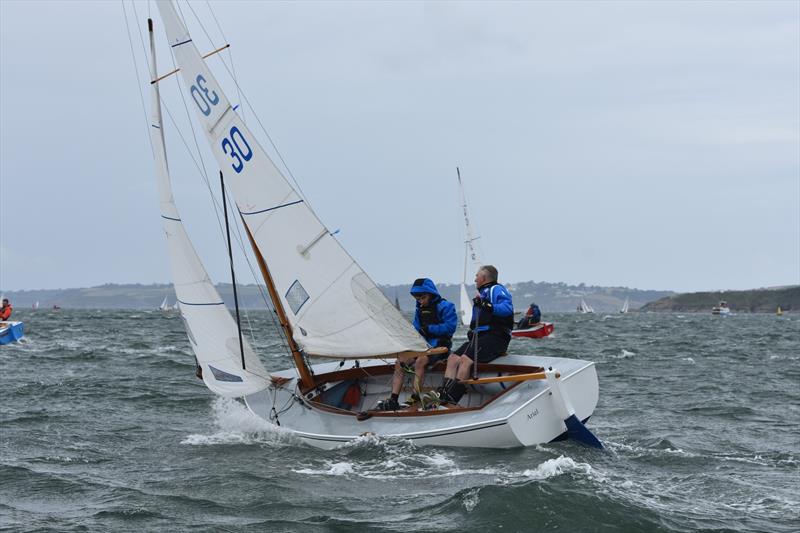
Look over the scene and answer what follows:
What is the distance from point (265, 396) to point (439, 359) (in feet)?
6.95

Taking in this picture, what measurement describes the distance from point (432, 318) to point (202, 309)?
2.51 meters

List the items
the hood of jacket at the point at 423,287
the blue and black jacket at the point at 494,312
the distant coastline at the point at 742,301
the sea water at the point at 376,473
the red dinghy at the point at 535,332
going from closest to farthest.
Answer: the sea water at the point at 376,473 < the blue and black jacket at the point at 494,312 < the hood of jacket at the point at 423,287 < the red dinghy at the point at 535,332 < the distant coastline at the point at 742,301

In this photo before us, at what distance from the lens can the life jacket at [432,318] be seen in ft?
29.8

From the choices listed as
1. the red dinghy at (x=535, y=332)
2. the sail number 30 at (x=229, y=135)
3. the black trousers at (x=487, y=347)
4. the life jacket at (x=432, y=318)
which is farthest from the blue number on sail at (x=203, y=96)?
the red dinghy at (x=535, y=332)

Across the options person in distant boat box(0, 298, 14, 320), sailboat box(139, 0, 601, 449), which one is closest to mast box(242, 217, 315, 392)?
sailboat box(139, 0, 601, 449)

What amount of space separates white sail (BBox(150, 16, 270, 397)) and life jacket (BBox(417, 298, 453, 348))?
1847mm

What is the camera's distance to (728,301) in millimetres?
126125

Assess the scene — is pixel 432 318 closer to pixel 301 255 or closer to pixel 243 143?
pixel 301 255

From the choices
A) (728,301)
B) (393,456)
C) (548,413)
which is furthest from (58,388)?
(728,301)

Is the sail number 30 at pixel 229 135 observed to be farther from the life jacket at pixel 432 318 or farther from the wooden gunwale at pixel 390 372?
the wooden gunwale at pixel 390 372

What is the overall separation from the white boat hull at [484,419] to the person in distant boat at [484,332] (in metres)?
0.43

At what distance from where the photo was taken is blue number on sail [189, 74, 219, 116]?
8906mm

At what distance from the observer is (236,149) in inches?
349

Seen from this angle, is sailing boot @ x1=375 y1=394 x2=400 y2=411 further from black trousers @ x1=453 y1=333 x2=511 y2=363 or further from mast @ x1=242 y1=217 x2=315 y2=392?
mast @ x1=242 y1=217 x2=315 y2=392
